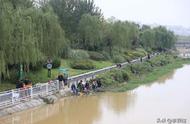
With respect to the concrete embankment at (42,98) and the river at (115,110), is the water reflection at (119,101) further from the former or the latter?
the concrete embankment at (42,98)

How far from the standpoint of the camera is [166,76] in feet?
160

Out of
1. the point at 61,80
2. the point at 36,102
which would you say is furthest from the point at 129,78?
the point at 36,102

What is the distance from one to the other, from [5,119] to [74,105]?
6011 mm

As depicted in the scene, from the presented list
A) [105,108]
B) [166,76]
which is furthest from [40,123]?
[166,76]

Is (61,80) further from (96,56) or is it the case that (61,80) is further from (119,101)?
(96,56)

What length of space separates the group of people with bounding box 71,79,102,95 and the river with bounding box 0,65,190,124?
2.33ft

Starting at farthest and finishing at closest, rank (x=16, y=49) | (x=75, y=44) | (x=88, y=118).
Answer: (x=75, y=44), (x=16, y=49), (x=88, y=118)

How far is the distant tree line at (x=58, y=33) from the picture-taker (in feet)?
79.6

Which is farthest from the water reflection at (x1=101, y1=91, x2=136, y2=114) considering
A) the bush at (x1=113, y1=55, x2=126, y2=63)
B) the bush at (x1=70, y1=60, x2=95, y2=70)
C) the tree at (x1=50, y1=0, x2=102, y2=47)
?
→ the tree at (x1=50, y1=0, x2=102, y2=47)

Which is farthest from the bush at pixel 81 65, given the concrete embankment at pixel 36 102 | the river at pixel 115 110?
the concrete embankment at pixel 36 102

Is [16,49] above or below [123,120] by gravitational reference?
above

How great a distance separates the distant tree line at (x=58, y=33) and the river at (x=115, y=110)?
3.26m

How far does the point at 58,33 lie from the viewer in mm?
31672

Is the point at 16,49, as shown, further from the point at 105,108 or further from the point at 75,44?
the point at 75,44
